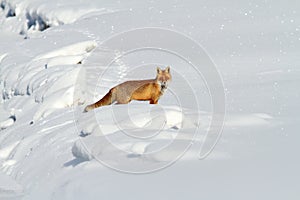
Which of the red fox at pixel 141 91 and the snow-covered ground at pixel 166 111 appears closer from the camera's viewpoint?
the snow-covered ground at pixel 166 111

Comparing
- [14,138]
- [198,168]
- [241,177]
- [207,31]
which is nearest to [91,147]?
[198,168]

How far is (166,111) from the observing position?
4059 millimetres

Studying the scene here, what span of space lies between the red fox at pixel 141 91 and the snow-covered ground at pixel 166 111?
109mm

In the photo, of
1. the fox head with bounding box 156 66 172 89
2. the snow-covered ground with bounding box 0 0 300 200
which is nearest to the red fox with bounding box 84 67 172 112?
the fox head with bounding box 156 66 172 89

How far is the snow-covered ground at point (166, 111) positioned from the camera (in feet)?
10.2

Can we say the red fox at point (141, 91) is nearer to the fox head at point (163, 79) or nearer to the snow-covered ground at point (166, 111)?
the fox head at point (163, 79)

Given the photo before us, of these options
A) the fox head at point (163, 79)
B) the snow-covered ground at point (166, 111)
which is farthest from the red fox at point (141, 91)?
the snow-covered ground at point (166, 111)

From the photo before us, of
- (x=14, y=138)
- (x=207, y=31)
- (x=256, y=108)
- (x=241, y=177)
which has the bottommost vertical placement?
(x=14, y=138)

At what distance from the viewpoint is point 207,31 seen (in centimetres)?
870

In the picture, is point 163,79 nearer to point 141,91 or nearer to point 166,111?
point 141,91

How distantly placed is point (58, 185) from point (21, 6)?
14.3m

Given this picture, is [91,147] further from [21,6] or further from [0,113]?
[21,6]

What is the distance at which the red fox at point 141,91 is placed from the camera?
474 cm

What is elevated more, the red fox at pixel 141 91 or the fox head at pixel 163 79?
the fox head at pixel 163 79
